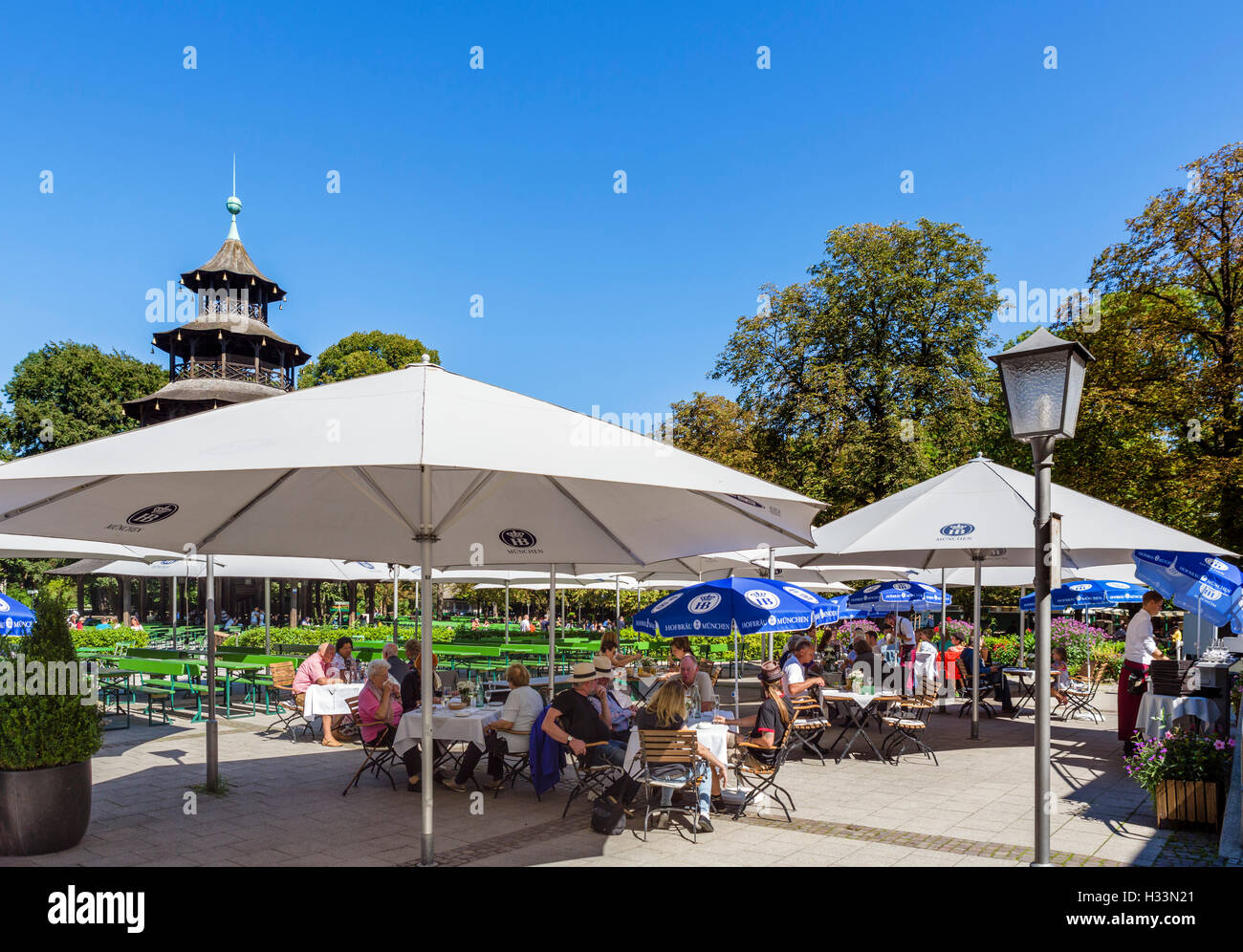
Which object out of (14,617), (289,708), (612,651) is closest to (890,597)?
(612,651)

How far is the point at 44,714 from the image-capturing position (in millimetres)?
6699

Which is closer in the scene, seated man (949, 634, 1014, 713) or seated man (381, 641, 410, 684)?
seated man (381, 641, 410, 684)

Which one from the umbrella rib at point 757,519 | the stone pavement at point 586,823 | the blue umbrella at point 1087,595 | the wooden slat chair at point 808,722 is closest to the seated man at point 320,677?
the stone pavement at point 586,823

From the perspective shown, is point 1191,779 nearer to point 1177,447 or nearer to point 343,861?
point 343,861

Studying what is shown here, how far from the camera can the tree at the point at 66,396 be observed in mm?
47344

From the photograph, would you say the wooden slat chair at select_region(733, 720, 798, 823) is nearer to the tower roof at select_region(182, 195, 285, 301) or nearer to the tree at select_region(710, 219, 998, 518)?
the tree at select_region(710, 219, 998, 518)

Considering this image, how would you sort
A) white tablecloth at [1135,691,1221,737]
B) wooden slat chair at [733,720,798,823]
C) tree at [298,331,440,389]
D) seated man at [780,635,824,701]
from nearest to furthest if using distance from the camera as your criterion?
wooden slat chair at [733,720,798,823] < white tablecloth at [1135,691,1221,737] < seated man at [780,635,824,701] < tree at [298,331,440,389]

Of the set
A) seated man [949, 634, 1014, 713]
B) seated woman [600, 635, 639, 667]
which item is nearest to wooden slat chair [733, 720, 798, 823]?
seated woman [600, 635, 639, 667]

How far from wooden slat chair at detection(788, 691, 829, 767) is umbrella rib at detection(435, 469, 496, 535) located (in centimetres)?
520

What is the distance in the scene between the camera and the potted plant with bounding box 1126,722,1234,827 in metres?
7.86

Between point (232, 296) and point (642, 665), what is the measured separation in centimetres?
3863

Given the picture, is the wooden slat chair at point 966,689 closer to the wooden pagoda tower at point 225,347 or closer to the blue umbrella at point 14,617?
the blue umbrella at point 14,617

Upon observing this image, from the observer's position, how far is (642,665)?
16.1 m
